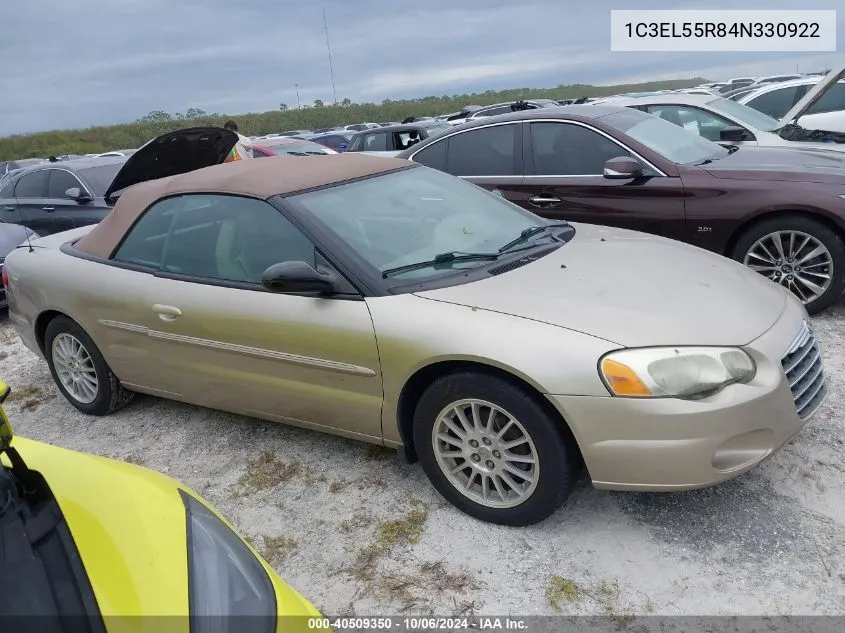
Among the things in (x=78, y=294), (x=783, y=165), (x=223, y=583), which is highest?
(x=783, y=165)

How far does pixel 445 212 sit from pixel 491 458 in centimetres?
137

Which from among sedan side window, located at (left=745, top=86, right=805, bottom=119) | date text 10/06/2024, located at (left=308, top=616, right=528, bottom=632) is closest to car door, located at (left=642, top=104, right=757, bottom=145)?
sedan side window, located at (left=745, top=86, right=805, bottom=119)

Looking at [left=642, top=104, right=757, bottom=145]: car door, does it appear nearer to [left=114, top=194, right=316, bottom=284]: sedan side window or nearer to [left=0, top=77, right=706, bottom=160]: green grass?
[left=114, top=194, right=316, bottom=284]: sedan side window

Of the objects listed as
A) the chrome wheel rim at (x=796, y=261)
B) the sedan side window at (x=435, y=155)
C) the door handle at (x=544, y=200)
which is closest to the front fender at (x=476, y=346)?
the chrome wheel rim at (x=796, y=261)

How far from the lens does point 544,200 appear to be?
18.0 feet

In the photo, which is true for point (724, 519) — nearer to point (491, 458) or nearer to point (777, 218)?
point (491, 458)

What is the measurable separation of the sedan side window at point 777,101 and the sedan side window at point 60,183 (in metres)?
10.1

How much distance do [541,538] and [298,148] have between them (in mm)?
11542

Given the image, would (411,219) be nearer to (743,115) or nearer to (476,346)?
(476,346)

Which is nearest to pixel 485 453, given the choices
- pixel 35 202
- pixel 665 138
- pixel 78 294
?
pixel 78 294

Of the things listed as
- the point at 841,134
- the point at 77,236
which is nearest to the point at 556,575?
the point at 77,236

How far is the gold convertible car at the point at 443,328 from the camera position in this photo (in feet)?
8.09

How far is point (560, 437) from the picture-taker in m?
2.55

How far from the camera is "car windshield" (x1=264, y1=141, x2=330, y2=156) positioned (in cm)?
Answer: 1274
